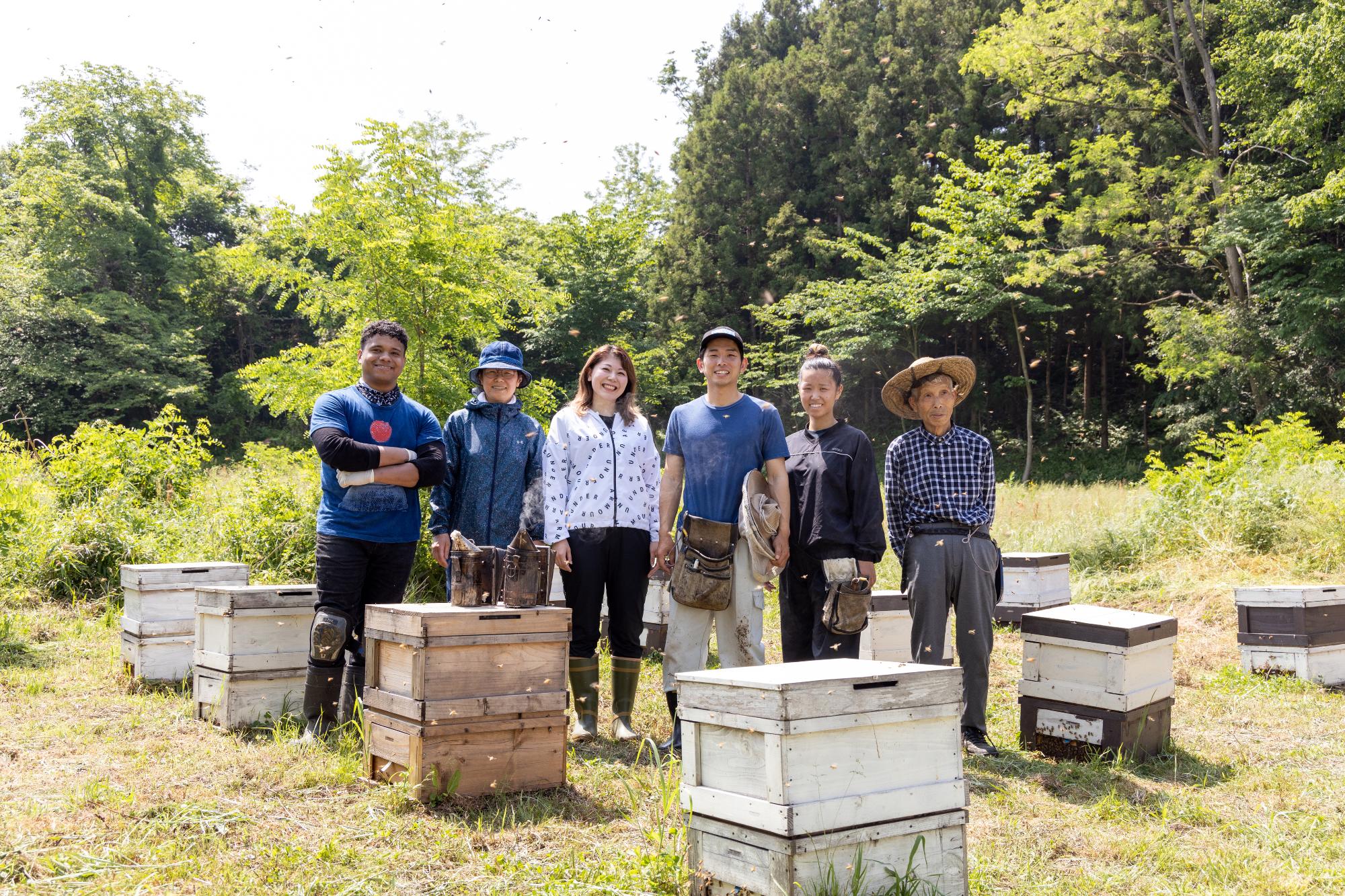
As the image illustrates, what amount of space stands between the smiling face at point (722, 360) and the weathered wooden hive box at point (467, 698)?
1.45m

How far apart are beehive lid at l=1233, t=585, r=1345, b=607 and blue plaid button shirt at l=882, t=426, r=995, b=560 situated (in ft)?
9.53

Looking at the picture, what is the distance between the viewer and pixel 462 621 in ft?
12.2

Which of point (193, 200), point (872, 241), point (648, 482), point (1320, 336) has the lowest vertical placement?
point (648, 482)

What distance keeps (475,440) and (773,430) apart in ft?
5.09

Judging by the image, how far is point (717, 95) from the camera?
30094 mm

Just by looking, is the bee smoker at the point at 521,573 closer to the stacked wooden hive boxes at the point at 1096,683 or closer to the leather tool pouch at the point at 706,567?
the leather tool pouch at the point at 706,567

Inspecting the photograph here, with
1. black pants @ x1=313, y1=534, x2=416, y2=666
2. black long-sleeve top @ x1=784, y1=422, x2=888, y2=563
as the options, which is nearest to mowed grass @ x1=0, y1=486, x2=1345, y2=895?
black pants @ x1=313, y1=534, x2=416, y2=666

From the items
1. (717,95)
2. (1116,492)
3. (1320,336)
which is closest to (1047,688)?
(1116,492)

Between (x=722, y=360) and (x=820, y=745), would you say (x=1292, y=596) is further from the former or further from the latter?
(x=820, y=745)

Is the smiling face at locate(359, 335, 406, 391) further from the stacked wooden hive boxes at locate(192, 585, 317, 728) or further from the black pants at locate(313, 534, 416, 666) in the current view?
the stacked wooden hive boxes at locate(192, 585, 317, 728)

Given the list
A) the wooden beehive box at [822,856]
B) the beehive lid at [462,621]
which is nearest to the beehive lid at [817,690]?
the wooden beehive box at [822,856]

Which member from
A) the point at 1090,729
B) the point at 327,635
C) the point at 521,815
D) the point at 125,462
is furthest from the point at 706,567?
the point at 125,462

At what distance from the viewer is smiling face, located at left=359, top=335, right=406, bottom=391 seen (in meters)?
4.60

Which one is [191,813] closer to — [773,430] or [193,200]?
[773,430]
